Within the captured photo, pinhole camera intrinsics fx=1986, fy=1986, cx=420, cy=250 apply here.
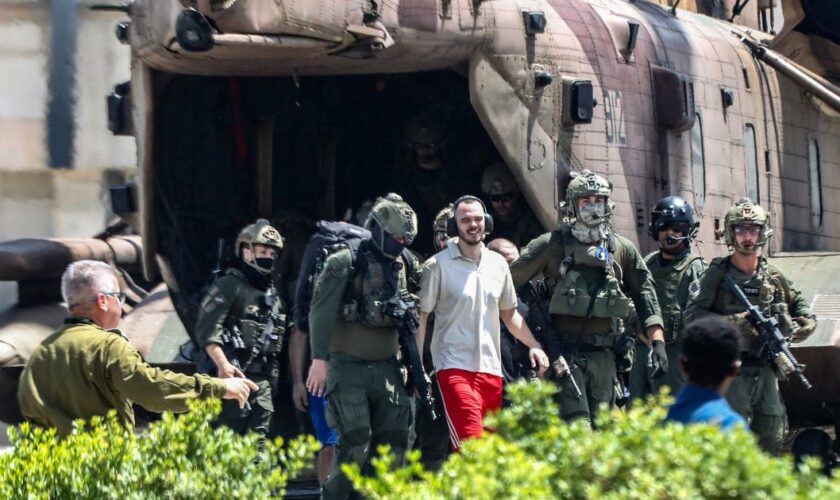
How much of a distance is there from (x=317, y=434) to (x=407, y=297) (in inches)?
55.2

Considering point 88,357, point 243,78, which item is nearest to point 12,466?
point 88,357

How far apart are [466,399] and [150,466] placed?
9.80ft

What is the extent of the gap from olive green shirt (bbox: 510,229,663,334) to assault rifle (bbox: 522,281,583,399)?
8 cm

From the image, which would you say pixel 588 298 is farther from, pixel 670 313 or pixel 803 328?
pixel 803 328

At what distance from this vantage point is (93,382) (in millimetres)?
8016

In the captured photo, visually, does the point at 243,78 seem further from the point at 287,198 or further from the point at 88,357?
the point at 88,357

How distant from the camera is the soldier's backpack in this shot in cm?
1045

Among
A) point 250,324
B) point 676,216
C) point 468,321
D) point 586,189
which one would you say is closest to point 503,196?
point 676,216

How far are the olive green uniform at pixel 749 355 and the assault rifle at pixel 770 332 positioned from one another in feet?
0.26

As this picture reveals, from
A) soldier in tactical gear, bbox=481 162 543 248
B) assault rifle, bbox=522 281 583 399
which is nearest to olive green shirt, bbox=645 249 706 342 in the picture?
assault rifle, bbox=522 281 583 399

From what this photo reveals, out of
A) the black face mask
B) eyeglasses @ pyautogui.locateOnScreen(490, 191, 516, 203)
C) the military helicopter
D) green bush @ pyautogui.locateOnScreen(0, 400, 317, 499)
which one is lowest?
green bush @ pyautogui.locateOnScreen(0, 400, 317, 499)

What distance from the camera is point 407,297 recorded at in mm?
10195

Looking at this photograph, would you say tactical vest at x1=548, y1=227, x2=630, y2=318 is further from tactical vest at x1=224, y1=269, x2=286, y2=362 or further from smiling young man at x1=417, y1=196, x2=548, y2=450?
tactical vest at x1=224, y1=269, x2=286, y2=362

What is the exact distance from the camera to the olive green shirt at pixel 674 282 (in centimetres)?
1074
